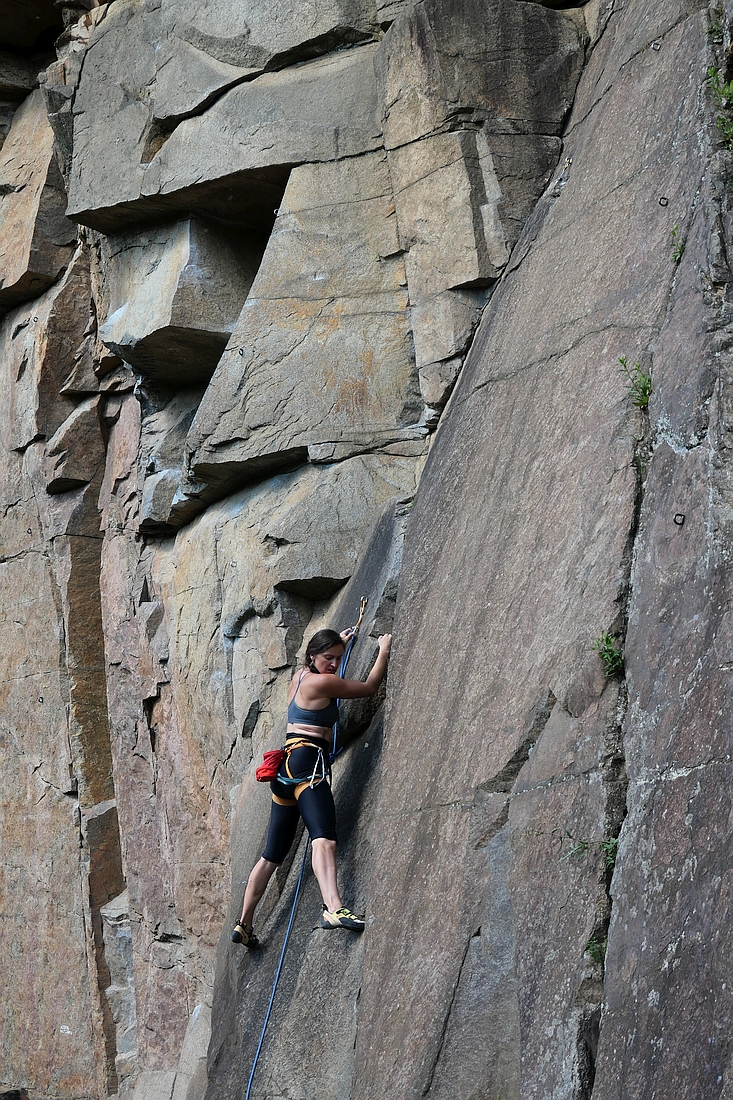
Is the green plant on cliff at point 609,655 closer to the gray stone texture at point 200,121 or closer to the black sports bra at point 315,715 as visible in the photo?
the black sports bra at point 315,715

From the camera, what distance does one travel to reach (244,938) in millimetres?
5871

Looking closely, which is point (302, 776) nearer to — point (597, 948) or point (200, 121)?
point (597, 948)

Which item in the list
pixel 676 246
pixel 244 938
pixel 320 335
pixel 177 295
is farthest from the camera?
pixel 177 295

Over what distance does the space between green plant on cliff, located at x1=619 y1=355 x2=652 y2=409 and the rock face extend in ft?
0.05

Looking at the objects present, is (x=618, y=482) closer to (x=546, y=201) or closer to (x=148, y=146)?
(x=546, y=201)

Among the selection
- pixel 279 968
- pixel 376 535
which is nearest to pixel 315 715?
pixel 279 968

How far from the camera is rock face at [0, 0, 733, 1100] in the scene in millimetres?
3490

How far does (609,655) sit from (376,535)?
341 cm

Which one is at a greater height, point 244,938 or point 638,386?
point 638,386

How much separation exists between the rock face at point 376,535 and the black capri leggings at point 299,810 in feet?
0.70

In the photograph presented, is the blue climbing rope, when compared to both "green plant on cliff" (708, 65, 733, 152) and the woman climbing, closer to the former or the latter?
the woman climbing

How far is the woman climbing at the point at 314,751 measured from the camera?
17.4ft

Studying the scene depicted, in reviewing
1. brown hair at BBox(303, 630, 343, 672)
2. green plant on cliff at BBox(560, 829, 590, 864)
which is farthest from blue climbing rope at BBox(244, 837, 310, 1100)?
green plant on cliff at BBox(560, 829, 590, 864)

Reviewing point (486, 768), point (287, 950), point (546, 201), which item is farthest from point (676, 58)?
point (287, 950)
